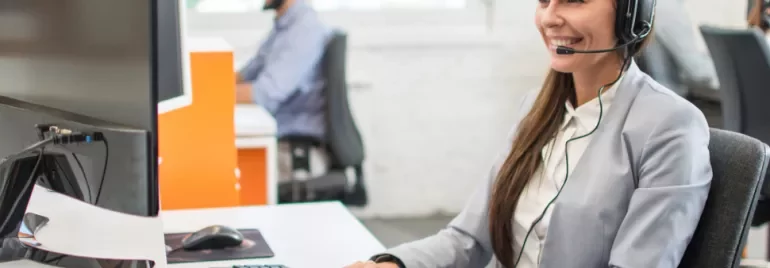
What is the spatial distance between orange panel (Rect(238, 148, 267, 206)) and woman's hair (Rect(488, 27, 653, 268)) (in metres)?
1.29

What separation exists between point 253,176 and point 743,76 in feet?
4.94

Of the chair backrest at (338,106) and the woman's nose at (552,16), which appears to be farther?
the chair backrest at (338,106)

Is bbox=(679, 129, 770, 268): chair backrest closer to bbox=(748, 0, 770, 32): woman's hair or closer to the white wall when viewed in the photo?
bbox=(748, 0, 770, 32): woman's hair

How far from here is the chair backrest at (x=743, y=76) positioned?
2.74 meters

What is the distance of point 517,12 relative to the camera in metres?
4.40

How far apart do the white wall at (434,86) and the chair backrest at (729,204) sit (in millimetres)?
3141

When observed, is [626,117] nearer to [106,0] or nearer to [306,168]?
[106,0]

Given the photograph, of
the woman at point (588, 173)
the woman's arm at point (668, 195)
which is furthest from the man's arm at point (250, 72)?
the woman's arm at point (668, 195)

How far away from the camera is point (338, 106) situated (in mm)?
3420

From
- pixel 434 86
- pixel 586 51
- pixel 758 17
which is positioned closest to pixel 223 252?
pixel 586 51

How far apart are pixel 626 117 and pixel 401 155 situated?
10.4ft

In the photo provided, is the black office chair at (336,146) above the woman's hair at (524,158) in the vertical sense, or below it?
below

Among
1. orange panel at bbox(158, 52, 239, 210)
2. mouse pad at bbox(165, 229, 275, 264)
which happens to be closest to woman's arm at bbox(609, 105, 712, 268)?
mouse pad at bbox(165, 229, 275, 264)

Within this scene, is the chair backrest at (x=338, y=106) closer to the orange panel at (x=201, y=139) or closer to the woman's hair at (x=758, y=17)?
the orange panel at (x=201, y=139)
